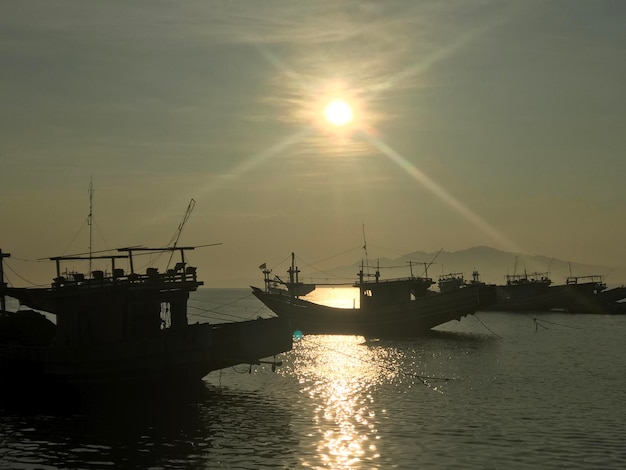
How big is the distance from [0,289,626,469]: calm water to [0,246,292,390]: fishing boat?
1.50 meters

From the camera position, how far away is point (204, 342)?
3531 cm

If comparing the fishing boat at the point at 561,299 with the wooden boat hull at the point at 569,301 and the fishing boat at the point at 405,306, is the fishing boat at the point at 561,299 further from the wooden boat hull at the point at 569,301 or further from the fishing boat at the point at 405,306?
the fishing boat at the point at 405,306

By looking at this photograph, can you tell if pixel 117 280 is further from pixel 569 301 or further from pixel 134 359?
pixel 569 301

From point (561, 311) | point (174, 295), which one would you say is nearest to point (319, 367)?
point (174, 295)

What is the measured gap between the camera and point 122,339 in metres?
35.2

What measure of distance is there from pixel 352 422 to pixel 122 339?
463 inches

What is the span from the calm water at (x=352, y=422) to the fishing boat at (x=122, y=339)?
1498mm

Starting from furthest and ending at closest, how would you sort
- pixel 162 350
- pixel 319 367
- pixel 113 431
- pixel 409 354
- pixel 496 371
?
pixel 409 354
pixel 319 367
pixel 496 371
pixel 162 350
pixel 113 431

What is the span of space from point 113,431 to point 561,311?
102 metres

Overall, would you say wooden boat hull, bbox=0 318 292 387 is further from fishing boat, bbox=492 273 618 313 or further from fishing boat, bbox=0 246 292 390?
fishing boat, bbox=492 273 618 313

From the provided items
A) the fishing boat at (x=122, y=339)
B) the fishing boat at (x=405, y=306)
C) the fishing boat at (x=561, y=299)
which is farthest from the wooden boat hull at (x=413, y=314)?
the fishing boat at (x=561, y=299)

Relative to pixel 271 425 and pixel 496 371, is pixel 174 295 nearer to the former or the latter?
pixel 271 425

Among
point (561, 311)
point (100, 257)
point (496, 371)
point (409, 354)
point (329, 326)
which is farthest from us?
point (561, 311)

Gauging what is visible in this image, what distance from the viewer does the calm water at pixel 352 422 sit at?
24641 millimetres
